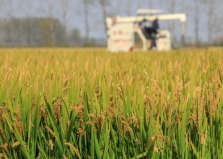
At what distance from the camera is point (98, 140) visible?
4.75 feet

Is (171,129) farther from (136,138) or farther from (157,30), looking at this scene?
(157,30)

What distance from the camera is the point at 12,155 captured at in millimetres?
1464

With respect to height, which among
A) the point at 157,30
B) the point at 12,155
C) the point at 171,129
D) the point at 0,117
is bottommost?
the point at 12,155

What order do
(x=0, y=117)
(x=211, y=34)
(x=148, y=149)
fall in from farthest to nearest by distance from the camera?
(x=211, y=34), (x=0, y=117), (x=148, y=149)

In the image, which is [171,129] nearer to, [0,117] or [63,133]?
[63,133]

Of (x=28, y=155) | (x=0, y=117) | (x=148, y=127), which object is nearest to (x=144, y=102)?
(x=148, y=127)

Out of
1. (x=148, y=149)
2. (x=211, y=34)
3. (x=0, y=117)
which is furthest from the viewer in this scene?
(x=211, y=34)

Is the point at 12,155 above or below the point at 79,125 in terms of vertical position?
below

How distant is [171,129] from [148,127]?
0.16 metres

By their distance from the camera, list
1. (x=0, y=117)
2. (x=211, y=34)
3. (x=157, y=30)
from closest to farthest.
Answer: (x=0, y=117) < (x=157, y=30) < (x=211, y=34)

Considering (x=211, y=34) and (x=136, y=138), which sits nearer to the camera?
(x=136, y=138)

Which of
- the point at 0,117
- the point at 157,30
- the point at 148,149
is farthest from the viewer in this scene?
the point at 157,30

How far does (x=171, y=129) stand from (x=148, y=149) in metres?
0.21

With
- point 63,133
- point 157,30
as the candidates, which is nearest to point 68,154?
point 63,133
